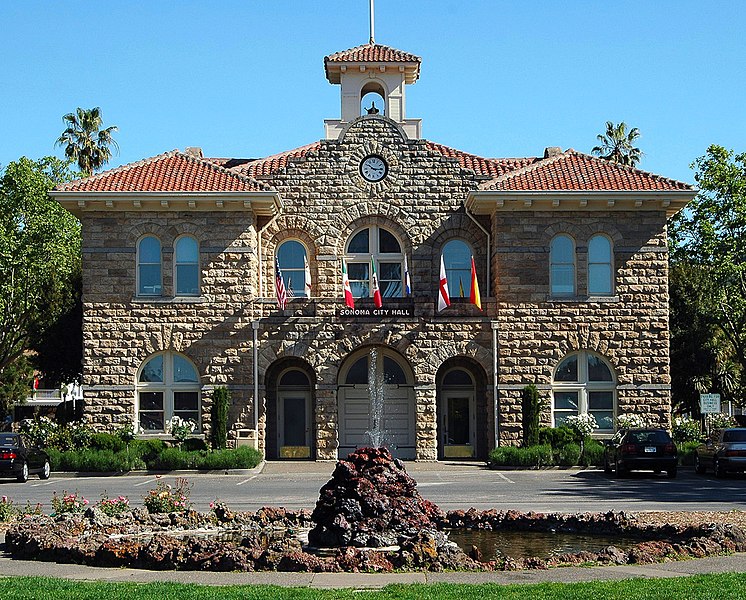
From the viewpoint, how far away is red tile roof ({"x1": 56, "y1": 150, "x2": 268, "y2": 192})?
37.0 m

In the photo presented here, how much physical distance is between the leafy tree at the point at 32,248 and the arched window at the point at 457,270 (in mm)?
16213

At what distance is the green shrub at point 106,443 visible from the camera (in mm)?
35531

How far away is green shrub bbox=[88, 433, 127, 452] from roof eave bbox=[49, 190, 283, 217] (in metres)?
7.22

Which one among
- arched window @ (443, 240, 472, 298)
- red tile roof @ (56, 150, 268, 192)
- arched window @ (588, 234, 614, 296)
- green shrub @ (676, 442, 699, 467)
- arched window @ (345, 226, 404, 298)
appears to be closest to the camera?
green shrub @ (676, 442, 699, 467)

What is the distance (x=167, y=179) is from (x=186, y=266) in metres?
2.89

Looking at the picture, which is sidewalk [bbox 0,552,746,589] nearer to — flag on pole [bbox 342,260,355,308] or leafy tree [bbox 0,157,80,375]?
flag on pole [bbox 342,260,355,308]

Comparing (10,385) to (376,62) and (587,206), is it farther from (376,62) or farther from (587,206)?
(587,206)

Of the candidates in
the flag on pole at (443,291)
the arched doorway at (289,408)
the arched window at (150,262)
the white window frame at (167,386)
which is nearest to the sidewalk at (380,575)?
the flag on pole at (443,291)

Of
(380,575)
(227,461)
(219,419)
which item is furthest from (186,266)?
(380,575)

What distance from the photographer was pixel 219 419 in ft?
121

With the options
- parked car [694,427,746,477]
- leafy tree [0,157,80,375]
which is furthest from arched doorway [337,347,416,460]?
leafy tree [0,157,80,375]

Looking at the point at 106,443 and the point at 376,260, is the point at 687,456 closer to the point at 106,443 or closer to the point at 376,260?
the point at 376,260

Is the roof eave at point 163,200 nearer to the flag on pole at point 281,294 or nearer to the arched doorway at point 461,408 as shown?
the flag on pole at point 281,294

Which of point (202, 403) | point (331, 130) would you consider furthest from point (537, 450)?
point (331, 130)
